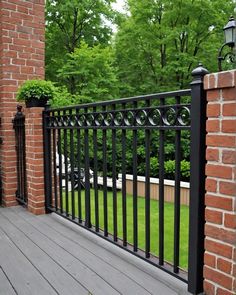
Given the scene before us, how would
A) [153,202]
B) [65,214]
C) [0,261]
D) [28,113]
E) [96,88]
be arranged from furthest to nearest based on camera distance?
[96,88]
[153,202]
[28,113]
[65,214]
[0,261]

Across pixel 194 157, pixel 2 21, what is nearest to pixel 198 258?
pixel 194 157

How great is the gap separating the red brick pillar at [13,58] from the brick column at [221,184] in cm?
285

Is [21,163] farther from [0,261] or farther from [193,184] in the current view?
[193,184]

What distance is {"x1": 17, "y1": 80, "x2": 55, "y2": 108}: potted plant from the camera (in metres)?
3.36

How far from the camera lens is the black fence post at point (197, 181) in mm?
1670

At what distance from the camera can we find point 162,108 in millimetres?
1885

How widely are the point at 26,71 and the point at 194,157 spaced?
287 centimetres

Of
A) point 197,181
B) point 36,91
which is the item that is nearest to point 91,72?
point 36,91

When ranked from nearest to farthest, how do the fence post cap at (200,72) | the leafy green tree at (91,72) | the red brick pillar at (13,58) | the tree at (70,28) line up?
the fence post cap at (200,72) < the red brick pillar at (13,58) < the leafy green tree at (91,72) < the tree at (70,28)

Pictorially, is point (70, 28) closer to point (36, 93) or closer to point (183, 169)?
point (183, 169)

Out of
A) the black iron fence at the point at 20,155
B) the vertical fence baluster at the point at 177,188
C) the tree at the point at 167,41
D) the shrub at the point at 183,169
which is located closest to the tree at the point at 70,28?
the tree at the point at 167,41

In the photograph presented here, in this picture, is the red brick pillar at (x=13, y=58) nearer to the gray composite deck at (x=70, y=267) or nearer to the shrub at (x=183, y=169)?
the gray composite deck at (x=70, y=267)

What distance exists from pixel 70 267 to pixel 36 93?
1921 mm

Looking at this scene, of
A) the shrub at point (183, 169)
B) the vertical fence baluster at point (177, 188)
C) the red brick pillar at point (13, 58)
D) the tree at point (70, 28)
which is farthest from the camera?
the tree at point (70, 28)
